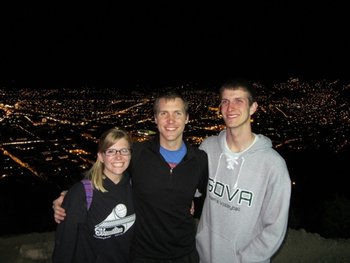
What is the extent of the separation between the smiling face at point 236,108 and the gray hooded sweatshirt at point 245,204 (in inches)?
8.7

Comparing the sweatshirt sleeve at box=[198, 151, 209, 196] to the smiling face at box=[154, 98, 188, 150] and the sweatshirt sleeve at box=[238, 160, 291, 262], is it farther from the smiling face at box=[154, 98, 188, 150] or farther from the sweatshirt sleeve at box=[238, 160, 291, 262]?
the sweatshirt sleeve at box=[238, 160, 291, 262]

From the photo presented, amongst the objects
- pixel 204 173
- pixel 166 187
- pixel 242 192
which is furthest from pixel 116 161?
pixel 242 192

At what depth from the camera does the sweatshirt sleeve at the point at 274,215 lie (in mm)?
2504

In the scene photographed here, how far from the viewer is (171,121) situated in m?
2.85

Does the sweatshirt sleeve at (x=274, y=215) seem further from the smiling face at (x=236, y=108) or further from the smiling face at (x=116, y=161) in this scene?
the smiling face at (x=116, y=161)

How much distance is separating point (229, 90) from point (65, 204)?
1727mm

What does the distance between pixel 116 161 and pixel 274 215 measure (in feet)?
4.65

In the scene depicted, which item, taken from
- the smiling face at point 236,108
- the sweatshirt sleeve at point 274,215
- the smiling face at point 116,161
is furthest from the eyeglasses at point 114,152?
the sweatshirt sleeve at point 274,215

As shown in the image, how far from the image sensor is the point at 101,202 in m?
2.66

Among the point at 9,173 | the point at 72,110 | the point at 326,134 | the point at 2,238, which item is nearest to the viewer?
the point at 2,238

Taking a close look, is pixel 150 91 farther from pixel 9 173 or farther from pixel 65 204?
pixel 65 204

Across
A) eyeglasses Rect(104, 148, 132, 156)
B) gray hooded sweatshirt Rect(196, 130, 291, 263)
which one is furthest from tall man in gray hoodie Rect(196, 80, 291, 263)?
eyeglasses Rect(104, 148, 132, 156)

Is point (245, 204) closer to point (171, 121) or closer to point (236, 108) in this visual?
point (236, 108)

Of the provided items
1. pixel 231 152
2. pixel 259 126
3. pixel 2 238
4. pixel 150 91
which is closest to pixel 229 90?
pixel 231 152
